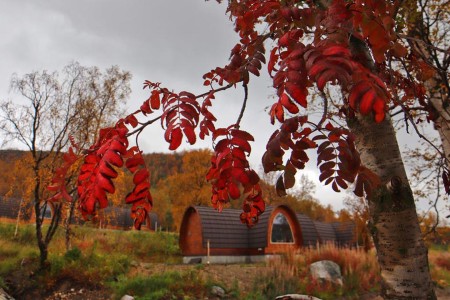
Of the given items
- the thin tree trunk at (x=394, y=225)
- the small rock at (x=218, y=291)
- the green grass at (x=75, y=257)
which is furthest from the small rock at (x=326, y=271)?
the thin tree trunk at (x=394, y=225)

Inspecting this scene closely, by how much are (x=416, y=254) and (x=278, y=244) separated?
17.9 meters

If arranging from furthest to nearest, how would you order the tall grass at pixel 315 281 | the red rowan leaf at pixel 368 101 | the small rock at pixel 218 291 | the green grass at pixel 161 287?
the tall grass at pixel 315 281 → the small rock at pixel 218 291 → the green grass at pixel 161 287 → the red rowan leaf at pixel 368 101

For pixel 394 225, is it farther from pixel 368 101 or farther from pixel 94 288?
pixel 94 288

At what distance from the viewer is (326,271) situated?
11.5m

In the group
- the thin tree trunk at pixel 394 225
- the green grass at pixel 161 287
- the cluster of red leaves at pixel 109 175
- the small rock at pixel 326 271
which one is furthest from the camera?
the small rock at pixel 326 271

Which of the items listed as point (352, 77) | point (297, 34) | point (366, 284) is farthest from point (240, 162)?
point (366, 284)

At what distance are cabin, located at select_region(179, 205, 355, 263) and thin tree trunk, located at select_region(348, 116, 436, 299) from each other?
1462 cm

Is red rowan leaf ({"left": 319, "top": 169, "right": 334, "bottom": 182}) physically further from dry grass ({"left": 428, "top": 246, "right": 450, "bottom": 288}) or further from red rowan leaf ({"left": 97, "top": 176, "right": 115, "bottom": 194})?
dry grass ({"left": 428, "top": 246, "right": 450, "bottom": 288})

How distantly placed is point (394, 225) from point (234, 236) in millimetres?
16928

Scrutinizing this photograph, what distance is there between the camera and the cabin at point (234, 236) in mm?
17172

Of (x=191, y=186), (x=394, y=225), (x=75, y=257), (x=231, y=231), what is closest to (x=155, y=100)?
(x=394, y=225)

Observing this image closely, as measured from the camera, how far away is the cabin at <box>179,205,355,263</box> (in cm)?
1717

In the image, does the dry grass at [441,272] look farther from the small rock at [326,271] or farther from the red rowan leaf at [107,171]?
the red rowan leaf at [107,171]

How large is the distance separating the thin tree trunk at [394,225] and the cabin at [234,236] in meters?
14.6
